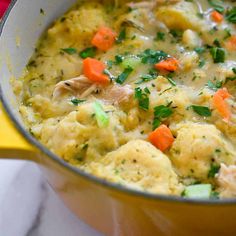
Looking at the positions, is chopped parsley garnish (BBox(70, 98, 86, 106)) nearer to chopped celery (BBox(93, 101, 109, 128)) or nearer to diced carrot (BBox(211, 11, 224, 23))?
A: chopped celery (BBox(93, 101, 109, 128))

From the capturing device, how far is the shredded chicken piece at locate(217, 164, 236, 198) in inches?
64.1

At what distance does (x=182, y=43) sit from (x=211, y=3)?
1.10ft

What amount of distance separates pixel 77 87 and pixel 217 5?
0.85m

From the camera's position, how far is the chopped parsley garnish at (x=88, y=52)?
221 cm

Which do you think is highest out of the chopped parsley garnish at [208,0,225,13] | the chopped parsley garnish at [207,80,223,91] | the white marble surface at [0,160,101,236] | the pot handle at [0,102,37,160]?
the pot handle at [0,102,37,160]

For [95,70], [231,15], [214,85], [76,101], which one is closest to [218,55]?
[214,85]

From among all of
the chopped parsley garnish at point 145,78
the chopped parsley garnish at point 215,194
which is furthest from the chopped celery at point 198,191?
the chopped parsley garnish at point 145,78

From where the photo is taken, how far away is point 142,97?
1942 millimetres

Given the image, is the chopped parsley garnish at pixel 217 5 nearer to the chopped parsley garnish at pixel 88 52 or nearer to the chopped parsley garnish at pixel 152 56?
the chopped parsley garnish at pixel 152 56

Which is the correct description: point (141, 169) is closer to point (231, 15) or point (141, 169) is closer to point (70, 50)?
point (70, 50)

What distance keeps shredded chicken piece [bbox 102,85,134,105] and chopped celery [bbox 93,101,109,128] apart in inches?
5.1

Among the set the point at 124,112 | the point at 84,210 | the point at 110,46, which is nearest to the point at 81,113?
the point at 124,112

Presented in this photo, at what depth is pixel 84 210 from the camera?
1708 millimetres

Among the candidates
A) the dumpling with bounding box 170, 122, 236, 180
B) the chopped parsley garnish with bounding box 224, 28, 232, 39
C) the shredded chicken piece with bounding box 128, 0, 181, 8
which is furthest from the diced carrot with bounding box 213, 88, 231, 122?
the shredded chicken piece with bounding box 128, 0, 181, 8
